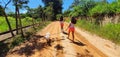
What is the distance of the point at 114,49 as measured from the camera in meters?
12.2

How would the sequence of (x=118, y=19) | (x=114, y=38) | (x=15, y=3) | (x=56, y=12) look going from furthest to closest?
(x=56, y=12)
(x=15, y=3)
(x=118, y=19)
(x=114, y=38)

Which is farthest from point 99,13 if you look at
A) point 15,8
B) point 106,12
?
point 15,8

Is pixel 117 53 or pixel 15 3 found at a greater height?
pixel 15 3

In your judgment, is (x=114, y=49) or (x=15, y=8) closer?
(x=114, y=49)

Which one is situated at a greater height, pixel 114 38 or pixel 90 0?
pixel 90 0

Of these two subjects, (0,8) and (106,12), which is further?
(106,12)

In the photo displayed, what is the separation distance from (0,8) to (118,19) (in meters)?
10.9

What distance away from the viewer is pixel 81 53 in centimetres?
1100

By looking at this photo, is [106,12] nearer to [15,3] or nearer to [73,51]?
[15,3]

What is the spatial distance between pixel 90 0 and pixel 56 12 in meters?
64.0

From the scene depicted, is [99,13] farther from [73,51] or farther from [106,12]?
[73,51]

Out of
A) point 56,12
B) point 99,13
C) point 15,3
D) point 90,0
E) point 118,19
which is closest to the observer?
point 118,19

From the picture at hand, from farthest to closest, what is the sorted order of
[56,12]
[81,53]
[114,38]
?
[56,12], [114,38], [81,53]

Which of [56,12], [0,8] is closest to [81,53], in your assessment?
[0,8]
